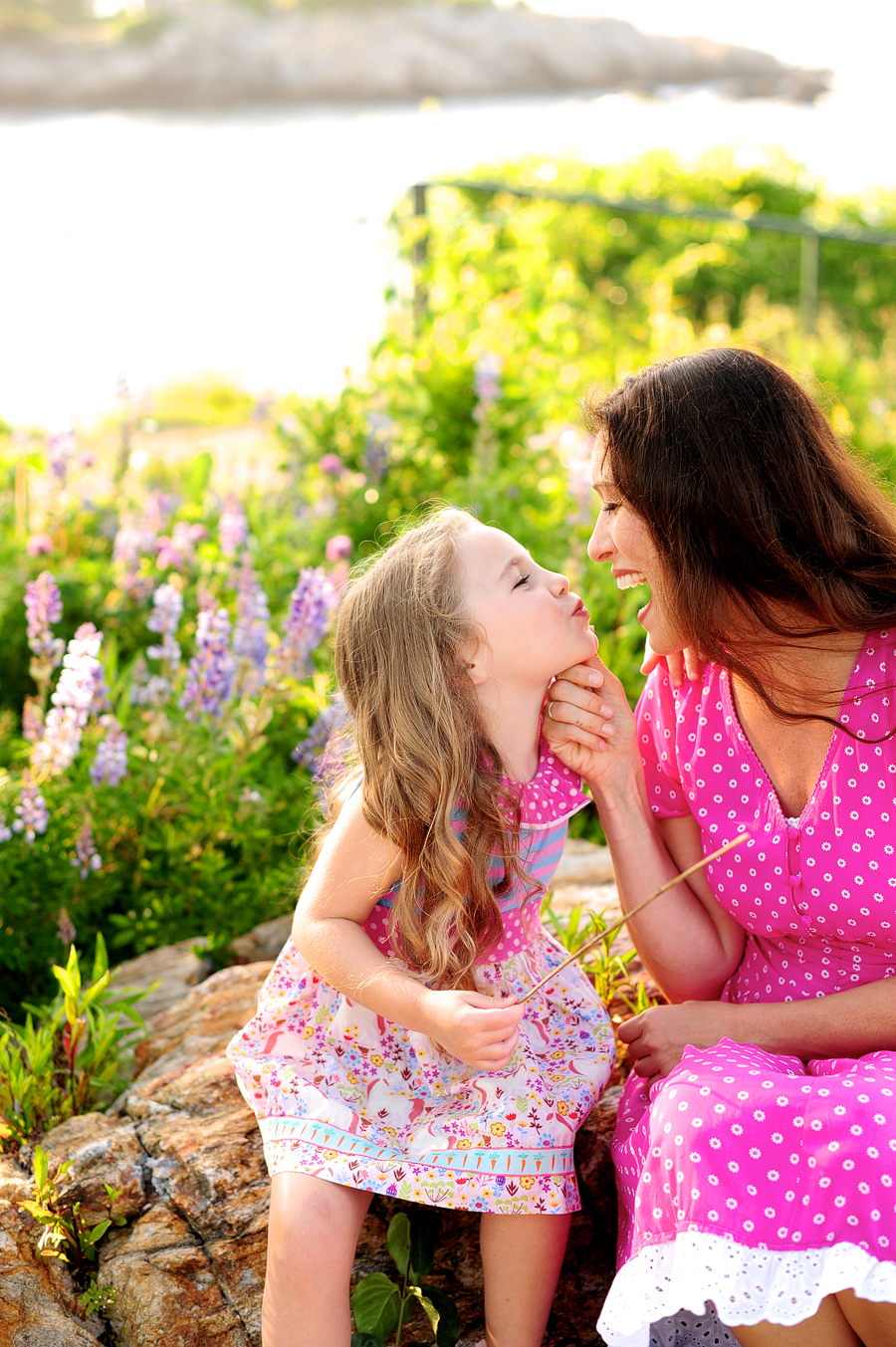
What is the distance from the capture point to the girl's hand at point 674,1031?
6.22 feet

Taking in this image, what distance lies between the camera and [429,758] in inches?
72.4

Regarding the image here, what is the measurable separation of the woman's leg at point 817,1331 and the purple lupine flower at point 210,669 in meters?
1.69

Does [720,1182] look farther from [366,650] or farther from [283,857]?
[283,857]

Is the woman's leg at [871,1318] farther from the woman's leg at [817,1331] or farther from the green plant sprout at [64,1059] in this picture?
the green plant sprout at [64,1059]

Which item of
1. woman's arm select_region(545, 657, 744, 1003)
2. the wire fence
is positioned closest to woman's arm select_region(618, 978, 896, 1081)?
woman's arm select_region(545, 657, 744, 1003)

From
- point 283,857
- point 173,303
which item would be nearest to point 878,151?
point 173,303

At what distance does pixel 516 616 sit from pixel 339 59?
28289 mm

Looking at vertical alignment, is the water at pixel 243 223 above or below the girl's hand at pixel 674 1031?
above

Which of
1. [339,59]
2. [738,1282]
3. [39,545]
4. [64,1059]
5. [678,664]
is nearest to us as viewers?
[738,1282]

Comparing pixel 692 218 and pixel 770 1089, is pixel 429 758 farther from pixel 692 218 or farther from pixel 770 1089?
pixel 692 218

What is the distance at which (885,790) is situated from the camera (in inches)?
72.5

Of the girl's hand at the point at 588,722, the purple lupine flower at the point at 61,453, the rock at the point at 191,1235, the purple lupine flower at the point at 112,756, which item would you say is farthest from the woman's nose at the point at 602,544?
the purple lupine flower at the point at 61,453

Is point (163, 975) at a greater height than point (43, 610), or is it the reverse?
point (43, 610)

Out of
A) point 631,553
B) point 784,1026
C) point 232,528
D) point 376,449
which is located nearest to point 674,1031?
point 784,1026
